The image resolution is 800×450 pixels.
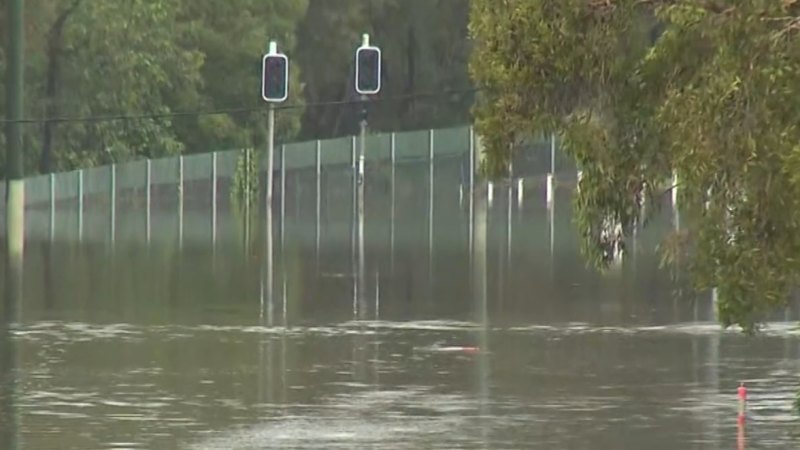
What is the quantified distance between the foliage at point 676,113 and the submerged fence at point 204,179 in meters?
36.5

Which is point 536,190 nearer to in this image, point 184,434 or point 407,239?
point 407,239

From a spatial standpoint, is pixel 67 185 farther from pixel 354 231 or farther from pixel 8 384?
pixel 8 384

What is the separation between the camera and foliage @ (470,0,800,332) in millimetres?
10180

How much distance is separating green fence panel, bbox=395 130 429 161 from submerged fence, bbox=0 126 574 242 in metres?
0.03

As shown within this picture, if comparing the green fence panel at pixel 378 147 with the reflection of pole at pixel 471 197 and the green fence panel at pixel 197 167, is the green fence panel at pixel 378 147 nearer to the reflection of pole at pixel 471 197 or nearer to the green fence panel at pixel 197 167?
the reflection of pole at pixel 471 197

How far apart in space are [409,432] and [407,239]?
95.1ft

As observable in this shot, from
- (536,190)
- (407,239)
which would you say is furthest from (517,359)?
(536,190)

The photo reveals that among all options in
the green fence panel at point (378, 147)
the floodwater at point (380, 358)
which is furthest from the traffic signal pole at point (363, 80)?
the green fence panel at point (378, 147)

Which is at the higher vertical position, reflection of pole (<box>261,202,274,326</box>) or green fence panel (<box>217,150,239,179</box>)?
green fence panel (<box>217,150,239,179</box>)

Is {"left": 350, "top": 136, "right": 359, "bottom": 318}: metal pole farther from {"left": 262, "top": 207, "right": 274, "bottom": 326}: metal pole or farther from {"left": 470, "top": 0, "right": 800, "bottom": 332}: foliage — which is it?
{"left": 470, "top": 0, "right": 800, "bottom": 332}: foliage

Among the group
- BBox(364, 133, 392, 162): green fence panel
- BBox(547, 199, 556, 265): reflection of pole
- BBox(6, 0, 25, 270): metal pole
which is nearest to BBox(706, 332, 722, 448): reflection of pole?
BBox(6, 0, 25, 270): metal pole

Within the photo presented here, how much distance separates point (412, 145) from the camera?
65.3 m

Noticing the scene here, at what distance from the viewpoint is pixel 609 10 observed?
11.1 m

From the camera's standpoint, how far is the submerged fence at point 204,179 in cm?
5362
